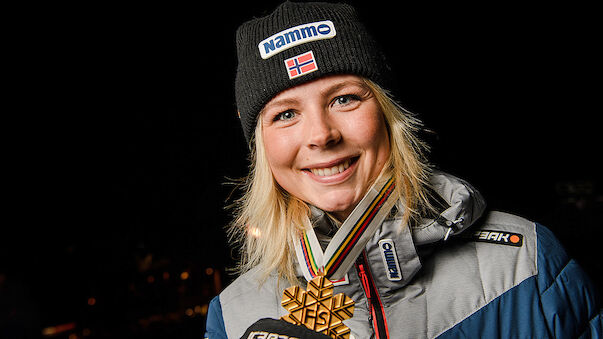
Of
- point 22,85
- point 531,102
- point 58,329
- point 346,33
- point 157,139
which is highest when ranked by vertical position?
point 22,85

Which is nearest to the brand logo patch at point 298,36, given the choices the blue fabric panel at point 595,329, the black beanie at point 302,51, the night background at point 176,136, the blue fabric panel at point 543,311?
the black beanie at point 302,51

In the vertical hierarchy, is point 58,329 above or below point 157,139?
below

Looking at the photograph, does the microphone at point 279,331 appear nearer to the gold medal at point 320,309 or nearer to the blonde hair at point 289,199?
the gold medal at point 320,309

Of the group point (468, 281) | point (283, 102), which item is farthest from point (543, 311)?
point (283, 102)

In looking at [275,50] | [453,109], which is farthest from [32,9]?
[453,109]

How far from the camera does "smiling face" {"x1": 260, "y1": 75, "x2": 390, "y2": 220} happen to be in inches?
32.1

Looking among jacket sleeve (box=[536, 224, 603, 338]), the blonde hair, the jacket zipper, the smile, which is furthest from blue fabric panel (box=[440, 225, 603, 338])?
the smile

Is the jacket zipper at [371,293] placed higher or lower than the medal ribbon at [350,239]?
lower

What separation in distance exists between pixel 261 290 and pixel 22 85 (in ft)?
6.72

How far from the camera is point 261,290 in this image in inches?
37.7

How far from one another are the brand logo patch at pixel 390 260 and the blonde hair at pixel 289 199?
2.1 inches

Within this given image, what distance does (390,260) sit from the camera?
0.79m

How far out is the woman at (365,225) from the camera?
29.9 inches

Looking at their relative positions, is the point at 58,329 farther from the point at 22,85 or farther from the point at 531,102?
the point at 531,102
